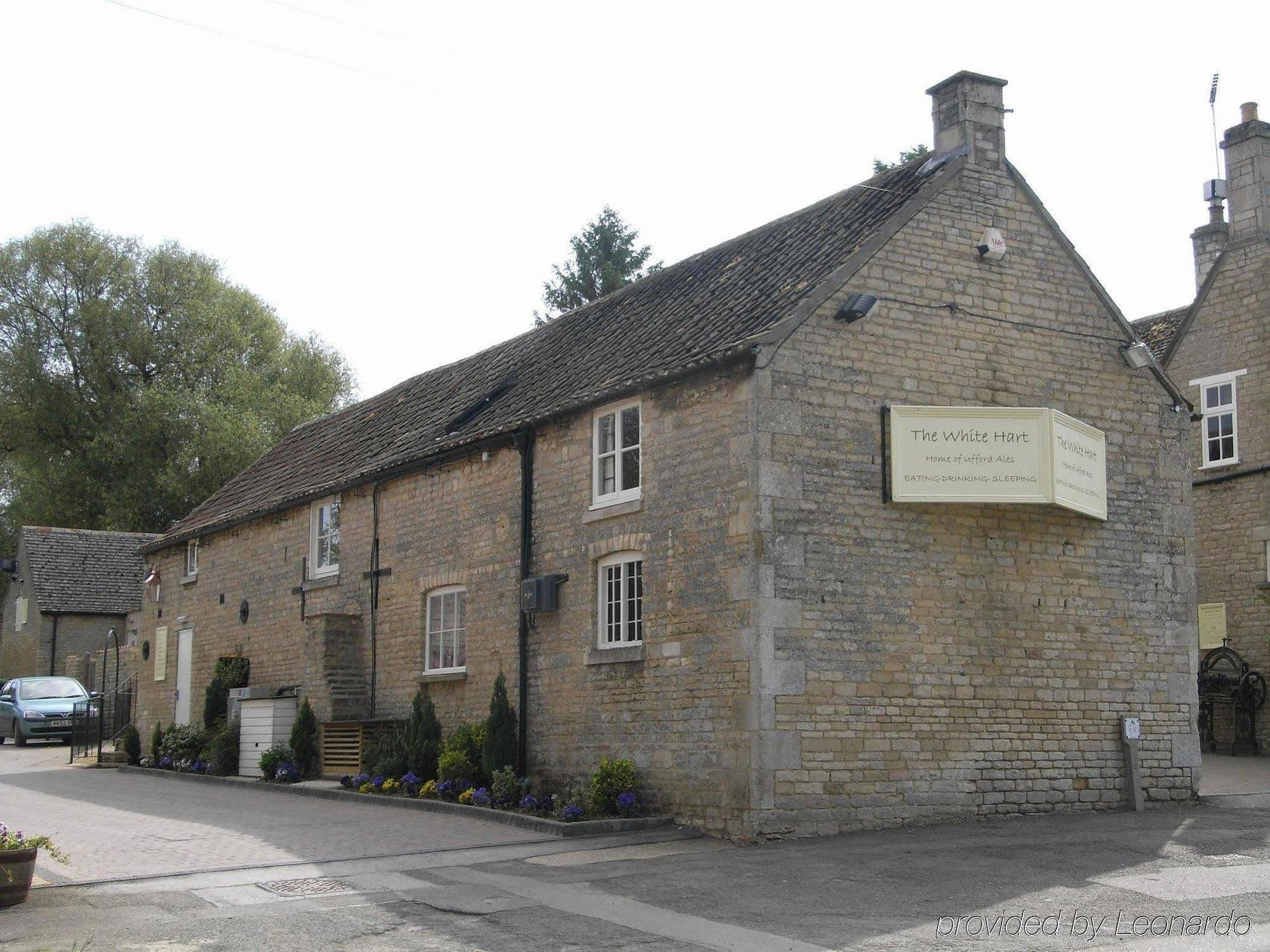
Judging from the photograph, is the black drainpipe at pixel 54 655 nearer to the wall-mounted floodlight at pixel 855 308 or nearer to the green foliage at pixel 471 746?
the green foliage at pixel 471 746

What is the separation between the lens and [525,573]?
1838cm

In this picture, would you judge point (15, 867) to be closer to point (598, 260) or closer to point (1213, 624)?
point (1213, 624)

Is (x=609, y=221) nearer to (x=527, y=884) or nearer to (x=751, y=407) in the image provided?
(x=751, y=407)

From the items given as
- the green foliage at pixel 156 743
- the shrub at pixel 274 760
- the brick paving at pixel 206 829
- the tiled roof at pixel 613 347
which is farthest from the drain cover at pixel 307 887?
the green foliage at pixel 156 743

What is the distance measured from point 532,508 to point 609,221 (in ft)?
110

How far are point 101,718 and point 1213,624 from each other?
75.3 feet

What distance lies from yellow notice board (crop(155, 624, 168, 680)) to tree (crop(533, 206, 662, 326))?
72.9 ft

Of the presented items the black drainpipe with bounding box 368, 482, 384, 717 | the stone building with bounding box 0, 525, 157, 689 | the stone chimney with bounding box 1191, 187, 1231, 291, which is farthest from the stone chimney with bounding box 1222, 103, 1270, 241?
the stone building with bounding box 0, 525, 157, 689

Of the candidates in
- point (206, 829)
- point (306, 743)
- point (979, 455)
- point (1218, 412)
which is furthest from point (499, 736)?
point (1218, 412)

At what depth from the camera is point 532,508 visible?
18.5 metres

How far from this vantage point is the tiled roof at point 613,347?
16.6 metres

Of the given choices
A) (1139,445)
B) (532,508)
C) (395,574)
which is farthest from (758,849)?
(395,574)

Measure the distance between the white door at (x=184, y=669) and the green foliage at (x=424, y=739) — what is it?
11.1 metres

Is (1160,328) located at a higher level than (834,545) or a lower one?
higher
